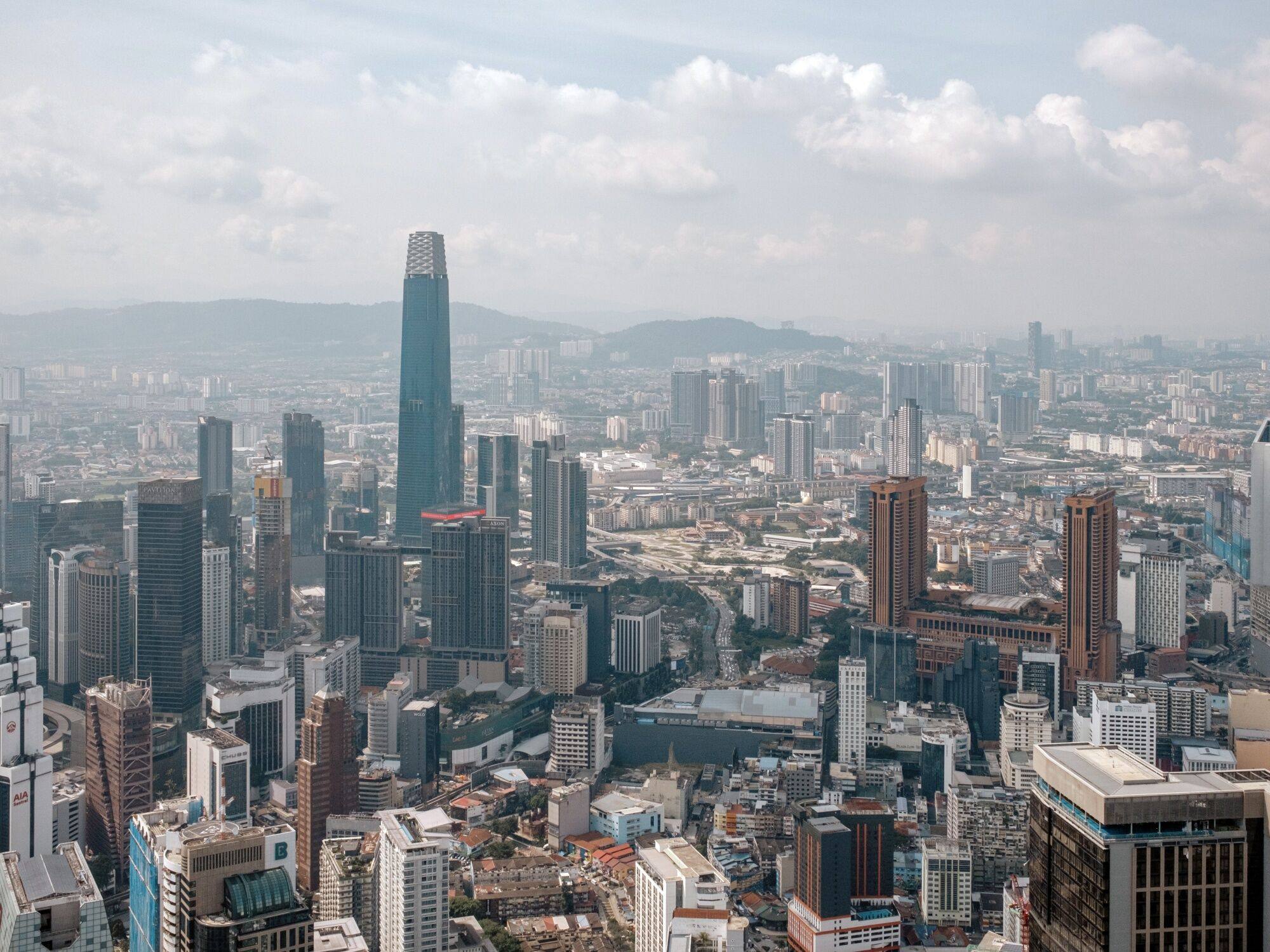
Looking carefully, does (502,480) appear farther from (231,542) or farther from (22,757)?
(22,757)

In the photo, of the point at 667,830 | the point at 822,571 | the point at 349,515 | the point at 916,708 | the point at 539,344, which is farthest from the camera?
the point at 539,344

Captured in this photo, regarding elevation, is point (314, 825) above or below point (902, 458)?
below

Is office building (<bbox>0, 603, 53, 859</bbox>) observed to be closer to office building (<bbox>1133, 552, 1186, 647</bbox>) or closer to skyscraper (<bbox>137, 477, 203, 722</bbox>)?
skyscraper (<bbox>137, 477, 203, 722</bbox>)

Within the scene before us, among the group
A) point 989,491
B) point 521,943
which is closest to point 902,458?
point 989,491

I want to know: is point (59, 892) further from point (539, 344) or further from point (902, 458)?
point (539, 344)

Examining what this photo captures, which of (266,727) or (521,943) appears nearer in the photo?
(521,943)

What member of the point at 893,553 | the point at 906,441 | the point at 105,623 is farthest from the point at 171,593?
the point at 906,441

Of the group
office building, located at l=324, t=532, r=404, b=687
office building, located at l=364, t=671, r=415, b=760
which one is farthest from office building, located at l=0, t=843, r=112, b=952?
office building, located at l=324, t=532, r=404, b=687

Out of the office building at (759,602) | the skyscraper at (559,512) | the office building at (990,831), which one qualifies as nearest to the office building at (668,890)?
the office building at (990,831)

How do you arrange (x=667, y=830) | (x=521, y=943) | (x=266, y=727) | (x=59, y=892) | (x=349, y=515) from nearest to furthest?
1. (x=59, y=892)
2. (x=521, y=943)
3. (x=667, y=830)
4. (x=266, y=727)
5. (x=349, y=515)
